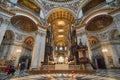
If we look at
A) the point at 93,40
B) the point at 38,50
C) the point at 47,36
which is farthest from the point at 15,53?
the point at 93,40

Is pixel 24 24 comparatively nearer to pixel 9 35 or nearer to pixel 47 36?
pixel 9 35

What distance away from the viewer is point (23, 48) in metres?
14.8

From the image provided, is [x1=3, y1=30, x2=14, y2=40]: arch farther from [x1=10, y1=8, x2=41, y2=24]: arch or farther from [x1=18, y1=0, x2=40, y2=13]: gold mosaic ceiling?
[x1=18, y1=0, x2=40, y2=13]: gold mosaic ceiling

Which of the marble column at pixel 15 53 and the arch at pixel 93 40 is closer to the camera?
the marble column at pixel 15 53

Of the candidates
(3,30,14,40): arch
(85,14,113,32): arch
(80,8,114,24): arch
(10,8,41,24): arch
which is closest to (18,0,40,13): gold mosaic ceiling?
(10,8,41,24): arch

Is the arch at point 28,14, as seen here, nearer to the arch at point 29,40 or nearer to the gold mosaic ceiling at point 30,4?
the gold mosaic ceiling at point 30,4

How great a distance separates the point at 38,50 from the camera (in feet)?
38.4

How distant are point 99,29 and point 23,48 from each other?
588 inches

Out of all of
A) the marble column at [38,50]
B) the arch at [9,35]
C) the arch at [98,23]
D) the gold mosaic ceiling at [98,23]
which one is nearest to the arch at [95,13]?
the arch at [98,23]

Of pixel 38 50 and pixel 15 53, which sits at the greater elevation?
pixel 38 50

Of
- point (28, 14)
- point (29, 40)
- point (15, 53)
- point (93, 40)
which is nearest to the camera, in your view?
point (28, 14)

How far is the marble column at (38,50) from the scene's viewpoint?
421 inches

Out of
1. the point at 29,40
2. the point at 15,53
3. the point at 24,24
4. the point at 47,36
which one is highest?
the point at 24,24

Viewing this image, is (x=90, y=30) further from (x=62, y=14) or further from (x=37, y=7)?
(x=37, y=7)
